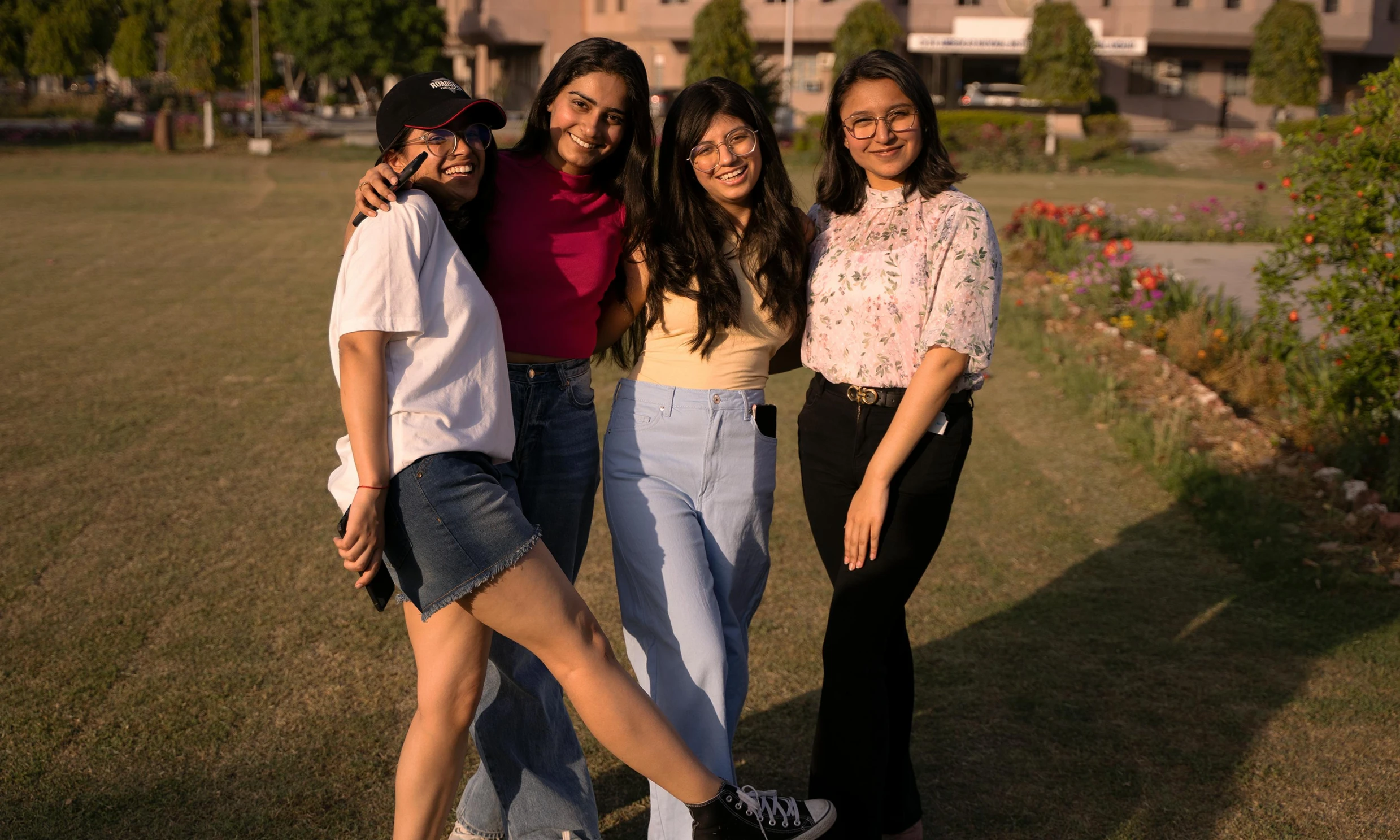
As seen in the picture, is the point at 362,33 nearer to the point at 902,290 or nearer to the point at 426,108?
the point at 426,108

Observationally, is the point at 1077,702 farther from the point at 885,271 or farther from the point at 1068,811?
the point at 885,271

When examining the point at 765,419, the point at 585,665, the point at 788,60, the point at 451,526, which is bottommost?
the point at 585,665

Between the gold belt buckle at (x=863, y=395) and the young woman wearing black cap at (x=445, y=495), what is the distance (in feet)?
2.71

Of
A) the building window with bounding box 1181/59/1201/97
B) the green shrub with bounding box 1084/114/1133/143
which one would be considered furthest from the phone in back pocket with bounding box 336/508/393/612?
the building window with bounding box 1181/59/1201/97

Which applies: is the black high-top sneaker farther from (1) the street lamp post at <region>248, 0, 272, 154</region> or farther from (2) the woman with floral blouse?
(1) the street lamp post at <region>248, 0, 272, 154</region>

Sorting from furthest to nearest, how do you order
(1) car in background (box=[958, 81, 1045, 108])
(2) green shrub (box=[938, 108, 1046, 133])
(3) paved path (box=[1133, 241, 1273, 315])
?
(1) car in background (box=[958, 81, 1045, 108]) < (2) green shrub (box=[938, 108, 1046, 133]) < (3) paved path (box=[1133, 241, 1273, 315])

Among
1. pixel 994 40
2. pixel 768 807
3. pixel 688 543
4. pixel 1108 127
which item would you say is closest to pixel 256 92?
pixel 1108 127

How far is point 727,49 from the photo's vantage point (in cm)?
3584

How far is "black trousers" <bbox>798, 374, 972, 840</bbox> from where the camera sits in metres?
2.84

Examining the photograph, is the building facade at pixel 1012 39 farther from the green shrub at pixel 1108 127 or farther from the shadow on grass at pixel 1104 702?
the shadow on grass at pixel 1104 702

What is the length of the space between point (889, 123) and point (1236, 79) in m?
50.2

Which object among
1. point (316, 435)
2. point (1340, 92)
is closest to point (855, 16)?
point (1340, 92)

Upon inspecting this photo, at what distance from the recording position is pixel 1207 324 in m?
8.63

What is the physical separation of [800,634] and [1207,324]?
5.45 metres
